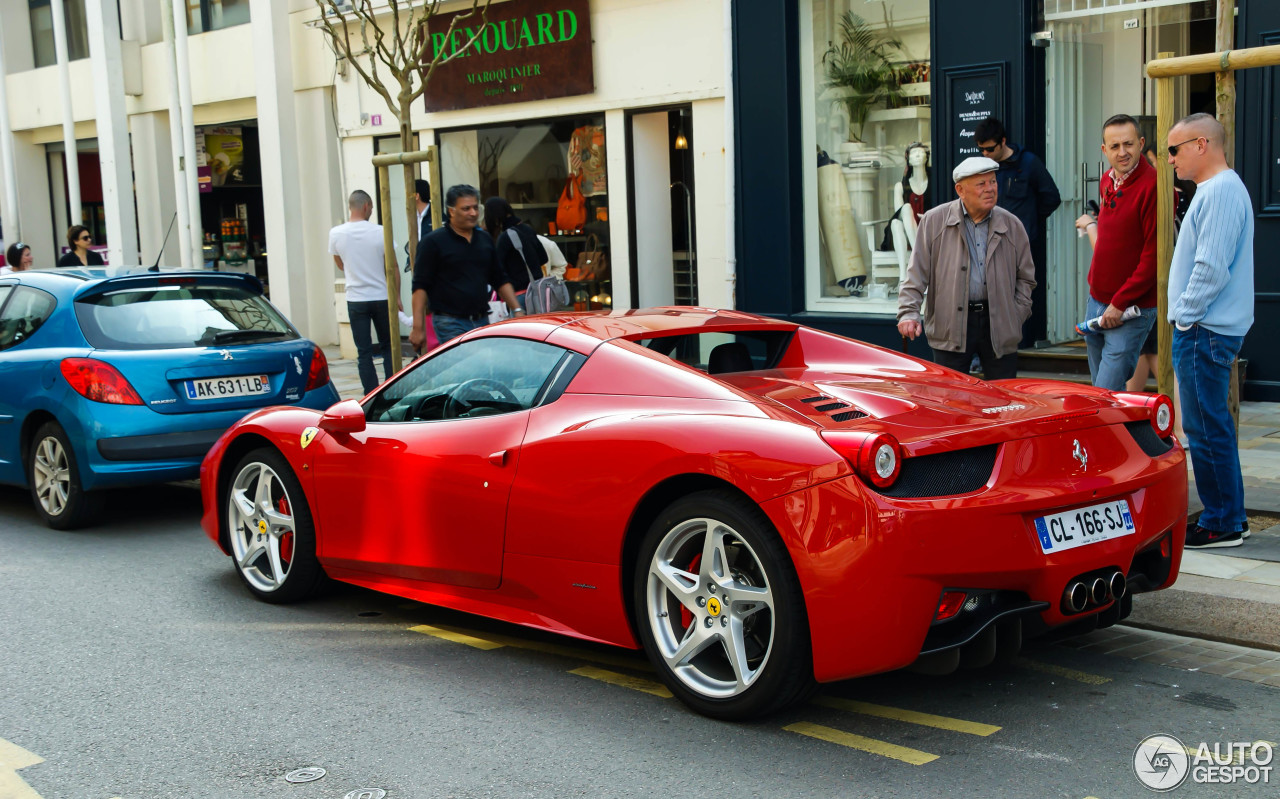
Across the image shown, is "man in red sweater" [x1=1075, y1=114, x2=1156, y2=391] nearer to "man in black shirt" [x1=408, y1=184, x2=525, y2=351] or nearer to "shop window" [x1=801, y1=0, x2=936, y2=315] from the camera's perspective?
"man in black shirt" [x1=408, y1=184, x2=525, y2=351]

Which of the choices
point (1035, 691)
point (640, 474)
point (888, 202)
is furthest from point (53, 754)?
point (888, 202)

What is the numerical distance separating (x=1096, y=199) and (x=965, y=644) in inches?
338

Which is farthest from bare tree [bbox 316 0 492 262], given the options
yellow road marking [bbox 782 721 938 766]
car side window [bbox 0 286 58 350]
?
yellow road marking [bbox 782 721 938 766]

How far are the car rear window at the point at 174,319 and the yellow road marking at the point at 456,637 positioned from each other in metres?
3.25

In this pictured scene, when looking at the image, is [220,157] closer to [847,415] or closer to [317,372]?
[317,372]

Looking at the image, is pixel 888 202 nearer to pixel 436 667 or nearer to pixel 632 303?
pixel 632 303

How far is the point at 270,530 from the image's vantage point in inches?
239

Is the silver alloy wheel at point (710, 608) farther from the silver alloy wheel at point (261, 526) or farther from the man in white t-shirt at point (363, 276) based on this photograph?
the man in white t-shirt at point (363, 276)

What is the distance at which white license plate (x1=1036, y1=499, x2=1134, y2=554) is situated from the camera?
4035 millimetres

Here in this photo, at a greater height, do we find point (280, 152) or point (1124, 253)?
point (280, 152)

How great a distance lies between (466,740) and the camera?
13.9 feet

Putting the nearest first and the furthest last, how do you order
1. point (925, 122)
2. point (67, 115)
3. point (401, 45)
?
point (401, 45)
point (925, 122)
point (67, 115)

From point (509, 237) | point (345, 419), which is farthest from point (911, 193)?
point (345, 419)

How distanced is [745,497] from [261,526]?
2.92 m
